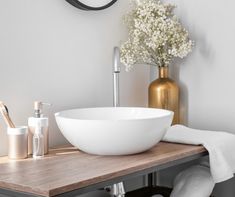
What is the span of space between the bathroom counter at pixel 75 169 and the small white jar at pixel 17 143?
1.2 inches

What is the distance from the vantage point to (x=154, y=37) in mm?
2115

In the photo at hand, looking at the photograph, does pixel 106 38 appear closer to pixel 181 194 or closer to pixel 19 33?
pixel 19 33

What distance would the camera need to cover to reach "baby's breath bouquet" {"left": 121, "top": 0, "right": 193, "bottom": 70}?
2.12 m

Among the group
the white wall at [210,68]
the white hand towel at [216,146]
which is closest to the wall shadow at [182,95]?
the white wall at [210,68]

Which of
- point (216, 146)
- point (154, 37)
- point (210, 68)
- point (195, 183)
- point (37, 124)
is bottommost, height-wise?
point (195, 183)

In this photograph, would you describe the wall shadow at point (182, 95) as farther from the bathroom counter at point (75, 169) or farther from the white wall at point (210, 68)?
the bathroom counter at point (75, 169)

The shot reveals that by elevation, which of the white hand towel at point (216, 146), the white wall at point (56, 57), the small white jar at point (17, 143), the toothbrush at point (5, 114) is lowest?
the white hand towel at point (216, 146)

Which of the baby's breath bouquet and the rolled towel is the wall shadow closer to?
the baby's breath bouquet

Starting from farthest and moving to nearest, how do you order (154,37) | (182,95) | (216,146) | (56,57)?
(182,95) → (154,37) → (56,57) → (216,146)

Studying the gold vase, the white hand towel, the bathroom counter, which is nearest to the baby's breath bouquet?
the gold vase

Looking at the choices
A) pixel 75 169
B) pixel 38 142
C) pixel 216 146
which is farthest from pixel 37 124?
pixel 216 146

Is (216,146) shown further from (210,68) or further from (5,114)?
(5,114)

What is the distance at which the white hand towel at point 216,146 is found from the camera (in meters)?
1.80

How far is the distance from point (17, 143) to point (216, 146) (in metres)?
0.73
